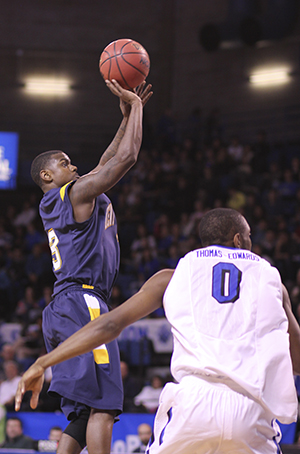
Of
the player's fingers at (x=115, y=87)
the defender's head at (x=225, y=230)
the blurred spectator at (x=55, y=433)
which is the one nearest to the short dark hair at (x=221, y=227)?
the defender's head at (x=225, y=230)

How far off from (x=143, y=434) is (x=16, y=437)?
5.98ft

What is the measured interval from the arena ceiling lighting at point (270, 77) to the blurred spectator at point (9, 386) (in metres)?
11.2

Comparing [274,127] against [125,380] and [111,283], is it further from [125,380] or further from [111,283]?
[111,283]

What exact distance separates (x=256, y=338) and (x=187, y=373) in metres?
0.34

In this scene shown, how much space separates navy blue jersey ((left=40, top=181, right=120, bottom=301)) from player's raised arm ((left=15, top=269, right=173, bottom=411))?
3.54 feet

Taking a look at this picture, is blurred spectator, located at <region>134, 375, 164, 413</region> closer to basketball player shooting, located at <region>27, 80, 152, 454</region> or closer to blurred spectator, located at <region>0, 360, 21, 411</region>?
blurred spectator, located at <region>0, 360, 21, 411</region>

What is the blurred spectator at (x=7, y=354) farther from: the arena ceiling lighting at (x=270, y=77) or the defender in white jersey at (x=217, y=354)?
the arena ceiling lighting at (x=270, y=77)

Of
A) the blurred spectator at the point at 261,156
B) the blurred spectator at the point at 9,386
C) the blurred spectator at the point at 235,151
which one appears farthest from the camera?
the blurred spectator at the point at 235,151

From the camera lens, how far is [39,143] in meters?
18.0

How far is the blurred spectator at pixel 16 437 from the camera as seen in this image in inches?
309

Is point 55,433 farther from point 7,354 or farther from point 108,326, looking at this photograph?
point 108,326

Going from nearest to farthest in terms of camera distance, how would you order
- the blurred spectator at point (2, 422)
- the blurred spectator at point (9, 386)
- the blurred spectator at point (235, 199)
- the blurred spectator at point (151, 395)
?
1. the blurred spectator at point (2, 422)
2. the blurred spectator at point (151, 395)
3. the blurred spectator at point (9, 386)
4. the blurred spectator at point (235, 199)

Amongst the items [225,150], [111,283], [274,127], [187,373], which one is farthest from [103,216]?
[274,127]

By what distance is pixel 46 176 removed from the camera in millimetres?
4051
